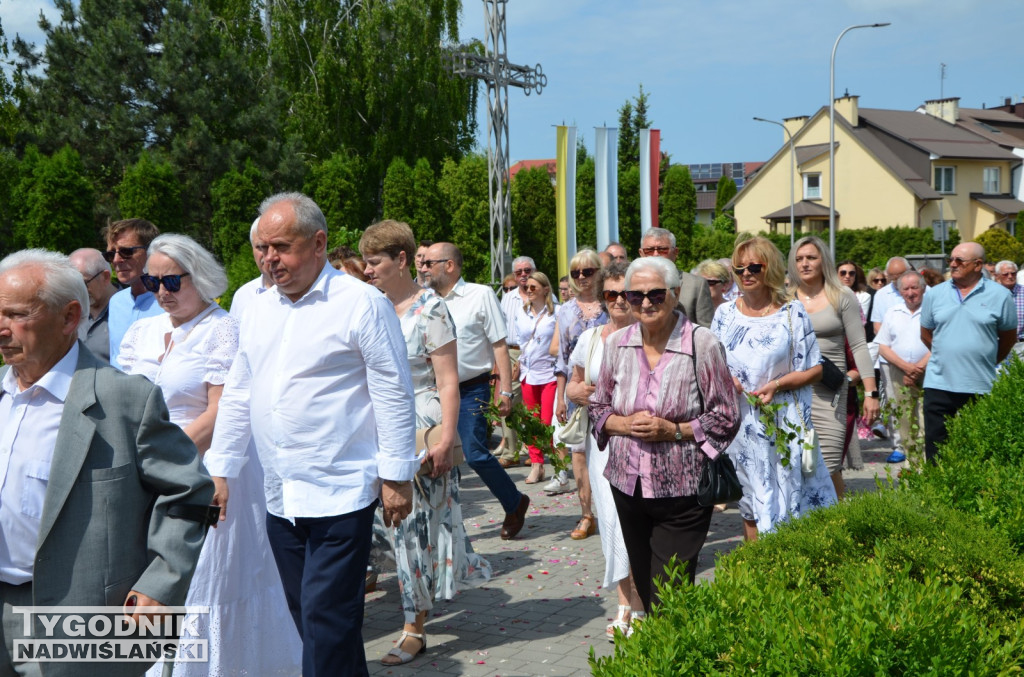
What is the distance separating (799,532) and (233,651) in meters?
2.56

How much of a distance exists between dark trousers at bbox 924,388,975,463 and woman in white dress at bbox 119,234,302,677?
18.3 ft

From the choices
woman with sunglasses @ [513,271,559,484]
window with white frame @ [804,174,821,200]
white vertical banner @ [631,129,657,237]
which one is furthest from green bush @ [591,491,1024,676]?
window with white frame @ [804,174,821,200]

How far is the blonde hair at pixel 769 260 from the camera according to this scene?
6141mm

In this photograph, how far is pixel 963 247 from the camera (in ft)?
26.6

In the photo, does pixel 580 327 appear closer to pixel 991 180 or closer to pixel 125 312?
pixel 125 312

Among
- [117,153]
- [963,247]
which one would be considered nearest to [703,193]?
[117,153]

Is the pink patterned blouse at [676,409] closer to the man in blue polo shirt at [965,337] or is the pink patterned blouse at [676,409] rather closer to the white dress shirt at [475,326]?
the white dress shirt at [475,326]

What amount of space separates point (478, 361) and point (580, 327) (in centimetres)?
88

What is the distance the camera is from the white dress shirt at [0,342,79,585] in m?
2.86

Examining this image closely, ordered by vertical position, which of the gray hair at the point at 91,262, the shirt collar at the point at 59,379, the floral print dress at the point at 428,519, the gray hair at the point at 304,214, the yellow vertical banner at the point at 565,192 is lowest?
the floral print dress at the point at 428,519

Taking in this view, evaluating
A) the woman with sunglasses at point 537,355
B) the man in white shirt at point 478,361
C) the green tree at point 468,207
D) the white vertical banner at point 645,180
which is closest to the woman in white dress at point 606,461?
the man in white shirt at point 478,361

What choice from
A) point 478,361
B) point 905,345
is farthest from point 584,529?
point 905,345

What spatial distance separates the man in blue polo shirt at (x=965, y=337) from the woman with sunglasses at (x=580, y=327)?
2.73 meters

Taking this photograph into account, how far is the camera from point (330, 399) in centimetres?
395
